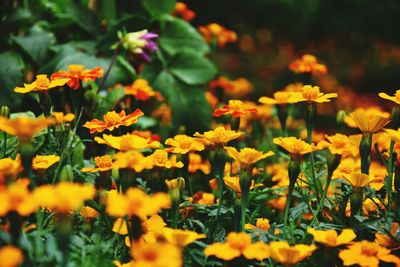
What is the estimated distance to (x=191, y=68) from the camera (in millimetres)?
2076

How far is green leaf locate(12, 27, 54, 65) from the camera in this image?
192 cm

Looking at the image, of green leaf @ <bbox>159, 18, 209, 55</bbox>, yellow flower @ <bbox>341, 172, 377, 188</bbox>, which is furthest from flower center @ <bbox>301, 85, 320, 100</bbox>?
green leaf @ <bbox>159, 18, 209, 55</bbox>

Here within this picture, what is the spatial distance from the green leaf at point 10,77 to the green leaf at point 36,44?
0.05 m

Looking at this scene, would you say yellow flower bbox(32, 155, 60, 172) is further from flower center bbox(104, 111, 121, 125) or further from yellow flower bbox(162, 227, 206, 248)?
yellow flower bbox(162, 227, 206, 248)

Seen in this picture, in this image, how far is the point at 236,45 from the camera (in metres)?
6.90

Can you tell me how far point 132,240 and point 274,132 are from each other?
4.30ft

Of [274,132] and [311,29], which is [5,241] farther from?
[311,29]

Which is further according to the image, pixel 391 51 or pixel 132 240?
pixel 391 51

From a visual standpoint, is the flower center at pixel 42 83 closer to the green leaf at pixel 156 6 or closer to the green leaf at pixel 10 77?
the green leaf at pixel 10 77

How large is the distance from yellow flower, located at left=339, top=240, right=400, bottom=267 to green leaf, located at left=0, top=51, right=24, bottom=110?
116 cm

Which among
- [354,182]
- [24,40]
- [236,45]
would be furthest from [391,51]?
[354,182]

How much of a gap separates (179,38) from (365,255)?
1.42m

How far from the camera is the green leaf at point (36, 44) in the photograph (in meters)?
1.92

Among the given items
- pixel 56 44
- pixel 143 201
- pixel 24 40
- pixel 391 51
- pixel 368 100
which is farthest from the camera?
pixel 391 51
